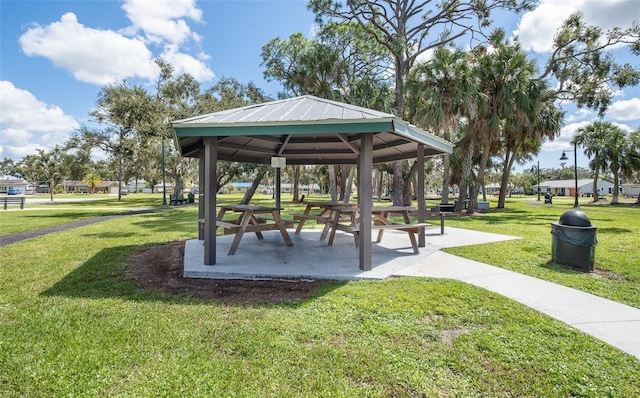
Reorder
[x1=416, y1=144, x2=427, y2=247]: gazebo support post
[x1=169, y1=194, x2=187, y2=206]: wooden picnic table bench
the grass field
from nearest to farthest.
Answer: the grass field, [x1=416, y1=144, x2=427, y2=247]: gazebo support post, [x1=169, y1=194, x2=187, y2=206]: wooden picnic table bench

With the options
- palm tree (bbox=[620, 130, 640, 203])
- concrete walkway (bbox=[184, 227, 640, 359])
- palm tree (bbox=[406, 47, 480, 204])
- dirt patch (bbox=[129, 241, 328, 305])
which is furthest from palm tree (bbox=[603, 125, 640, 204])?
dirt patch (bbox=[129, 241, 328, 305])

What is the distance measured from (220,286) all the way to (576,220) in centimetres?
558

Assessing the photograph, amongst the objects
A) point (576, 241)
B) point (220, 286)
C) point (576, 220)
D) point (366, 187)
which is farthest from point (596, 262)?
point (220, 286)

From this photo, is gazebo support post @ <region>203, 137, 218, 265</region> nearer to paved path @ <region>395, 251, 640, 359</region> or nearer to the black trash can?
paved path @ <region>395, 251, 640, 359</region>

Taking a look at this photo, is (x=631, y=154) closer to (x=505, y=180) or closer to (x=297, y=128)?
(x=505, y=180)

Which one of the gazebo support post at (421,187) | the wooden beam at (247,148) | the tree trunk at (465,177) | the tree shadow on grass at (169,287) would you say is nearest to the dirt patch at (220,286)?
the tree shadow on grass at (169,287)

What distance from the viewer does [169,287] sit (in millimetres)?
4180

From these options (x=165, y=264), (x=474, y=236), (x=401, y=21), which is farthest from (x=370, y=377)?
(x=401, y=21)

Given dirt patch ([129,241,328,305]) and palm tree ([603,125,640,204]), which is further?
palm tree ([603,125,640,204])

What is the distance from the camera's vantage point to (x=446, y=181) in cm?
1945

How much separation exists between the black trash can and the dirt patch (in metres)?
4.08

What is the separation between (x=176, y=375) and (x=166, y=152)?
27.0m

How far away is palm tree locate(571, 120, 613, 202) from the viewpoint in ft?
93.5

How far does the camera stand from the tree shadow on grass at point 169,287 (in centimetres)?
376
